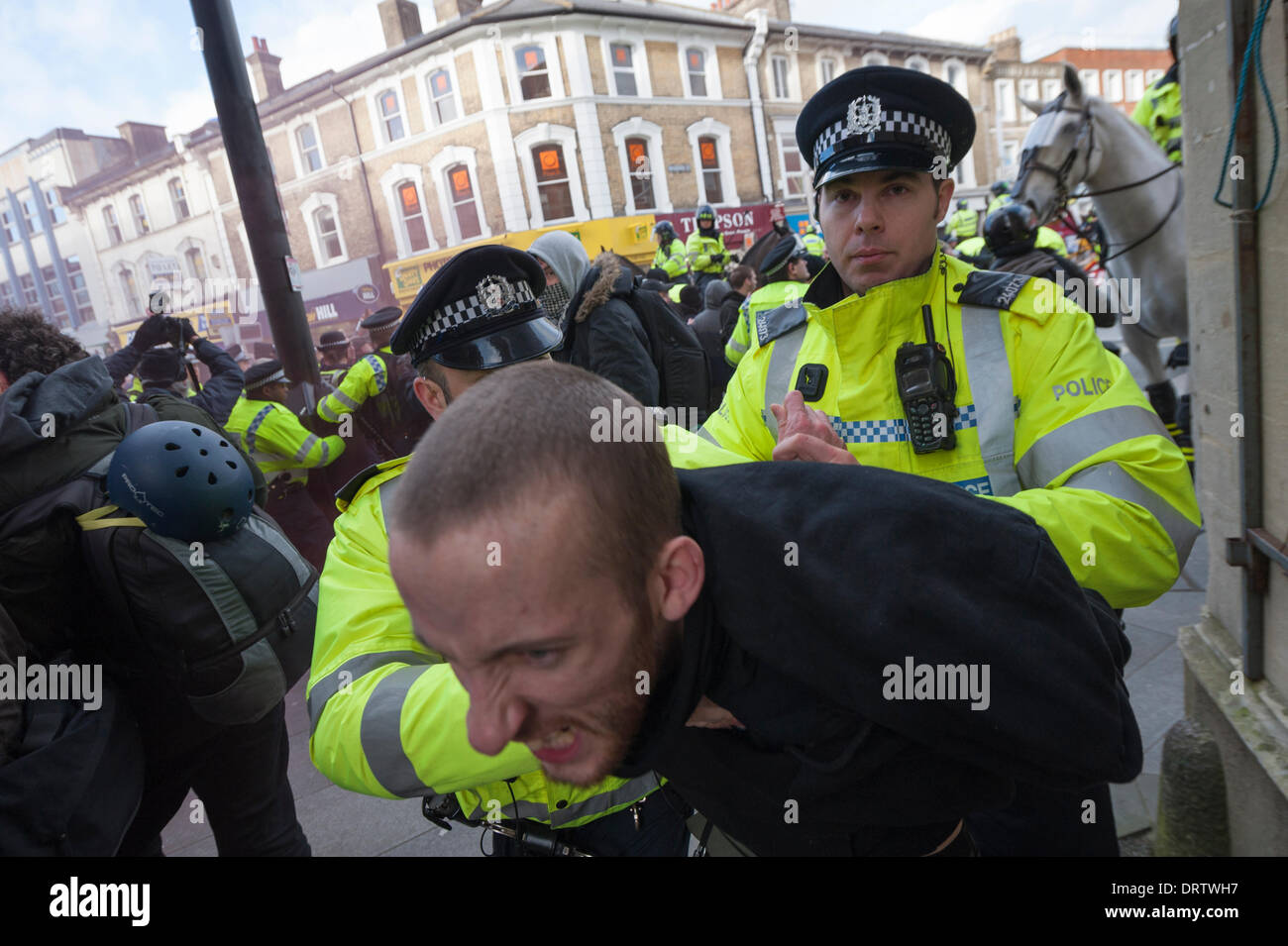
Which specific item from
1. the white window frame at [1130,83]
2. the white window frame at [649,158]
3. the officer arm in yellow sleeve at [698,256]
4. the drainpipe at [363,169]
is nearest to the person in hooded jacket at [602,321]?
the officer arm in yellow sleeve at [698,256]

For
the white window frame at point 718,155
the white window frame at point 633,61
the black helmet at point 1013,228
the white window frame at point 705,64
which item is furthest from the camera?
the white window frame at point 718,155

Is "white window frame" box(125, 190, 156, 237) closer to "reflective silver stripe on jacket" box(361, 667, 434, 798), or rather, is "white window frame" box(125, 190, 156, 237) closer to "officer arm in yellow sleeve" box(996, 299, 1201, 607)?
"reflective silver stripe on jacket" box(361, 667, 434, 798)

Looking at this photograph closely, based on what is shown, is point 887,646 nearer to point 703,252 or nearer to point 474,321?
point 474,321

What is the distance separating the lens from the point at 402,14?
66.2 ft

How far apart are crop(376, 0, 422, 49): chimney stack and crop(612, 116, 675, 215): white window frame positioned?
6.71 m

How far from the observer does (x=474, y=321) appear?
199 centimetres

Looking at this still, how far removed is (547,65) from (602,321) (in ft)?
60.3

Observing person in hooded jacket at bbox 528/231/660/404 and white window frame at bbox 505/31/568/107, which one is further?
white window frame at bbox 505/31/568/107

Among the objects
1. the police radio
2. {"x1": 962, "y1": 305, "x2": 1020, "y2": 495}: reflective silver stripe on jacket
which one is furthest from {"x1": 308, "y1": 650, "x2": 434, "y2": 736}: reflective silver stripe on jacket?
{"x1": 962, "y1": 305, "x2": 1020, "y2": 495}: reflective silver stripe on jacket

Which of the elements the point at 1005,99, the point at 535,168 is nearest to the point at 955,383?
the point at 535,168

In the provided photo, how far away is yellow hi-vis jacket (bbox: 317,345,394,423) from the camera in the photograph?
196 inches

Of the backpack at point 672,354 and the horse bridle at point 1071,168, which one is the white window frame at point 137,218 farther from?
the horse bridle at point 1071,168

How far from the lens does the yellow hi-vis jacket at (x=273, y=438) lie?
14.9 feet

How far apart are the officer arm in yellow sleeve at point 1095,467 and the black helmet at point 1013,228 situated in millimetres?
3097
